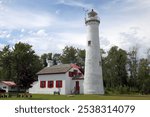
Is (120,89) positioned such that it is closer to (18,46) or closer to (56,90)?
(56,90)

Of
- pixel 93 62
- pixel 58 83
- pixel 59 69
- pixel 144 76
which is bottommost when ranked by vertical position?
pixel 58 83

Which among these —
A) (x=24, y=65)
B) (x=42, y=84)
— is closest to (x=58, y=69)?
(x=42, y=84)

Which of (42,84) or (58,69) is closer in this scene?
(58,69)

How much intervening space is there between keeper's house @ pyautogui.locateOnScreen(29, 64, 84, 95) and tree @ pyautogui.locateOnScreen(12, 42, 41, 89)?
8847 mm

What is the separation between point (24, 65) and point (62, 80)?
14483mm

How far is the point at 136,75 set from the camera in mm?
48781

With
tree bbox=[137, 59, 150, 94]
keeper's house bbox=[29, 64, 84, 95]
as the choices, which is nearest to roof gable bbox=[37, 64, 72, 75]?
keeper's house bbox=[29, 64, 84, 95]

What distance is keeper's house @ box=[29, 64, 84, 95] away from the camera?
121ft

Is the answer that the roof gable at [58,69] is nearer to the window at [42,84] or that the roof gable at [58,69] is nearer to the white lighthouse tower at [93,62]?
the window at [42,84]

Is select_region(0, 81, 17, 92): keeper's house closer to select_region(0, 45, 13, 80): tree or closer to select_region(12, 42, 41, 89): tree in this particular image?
select_region(0, 45, 13, 80): tree

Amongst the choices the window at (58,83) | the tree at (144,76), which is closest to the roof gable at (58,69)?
the window at (58,83)

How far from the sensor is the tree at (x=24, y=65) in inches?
1909

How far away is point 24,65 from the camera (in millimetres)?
49688

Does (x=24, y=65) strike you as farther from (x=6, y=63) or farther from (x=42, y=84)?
(x=42, y=84)
